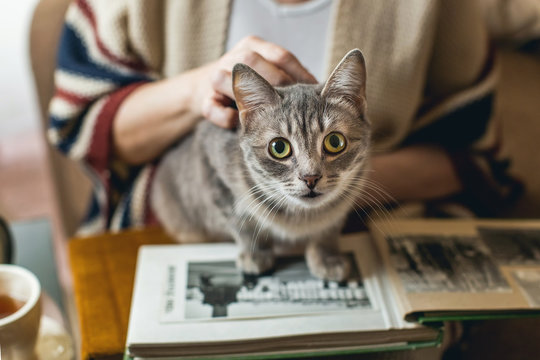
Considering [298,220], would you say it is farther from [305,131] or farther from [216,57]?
[216,57]

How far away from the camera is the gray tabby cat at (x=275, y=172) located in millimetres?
655

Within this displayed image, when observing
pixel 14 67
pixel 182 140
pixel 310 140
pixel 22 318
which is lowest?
pixel 22 318

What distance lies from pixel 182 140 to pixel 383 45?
40 cm

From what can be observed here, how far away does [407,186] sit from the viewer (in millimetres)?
1005

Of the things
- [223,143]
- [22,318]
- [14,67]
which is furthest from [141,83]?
[14,67]

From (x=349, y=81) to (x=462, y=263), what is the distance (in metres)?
0.37

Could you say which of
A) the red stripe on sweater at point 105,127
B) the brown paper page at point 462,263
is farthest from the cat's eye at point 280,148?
the red stripe on sweater at point 105,127

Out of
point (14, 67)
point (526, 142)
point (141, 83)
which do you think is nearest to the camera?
point (141, 83)

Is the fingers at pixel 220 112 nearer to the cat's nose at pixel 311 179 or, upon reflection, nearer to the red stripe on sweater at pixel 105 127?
the cat's nose at pixel 311 179

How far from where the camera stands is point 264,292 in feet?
2.45

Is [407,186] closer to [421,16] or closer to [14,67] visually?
[421,16]

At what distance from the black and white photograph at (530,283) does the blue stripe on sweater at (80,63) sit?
2.41ft

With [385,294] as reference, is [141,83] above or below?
above

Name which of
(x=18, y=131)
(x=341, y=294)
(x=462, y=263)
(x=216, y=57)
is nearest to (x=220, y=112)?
(x=216, y=57)
